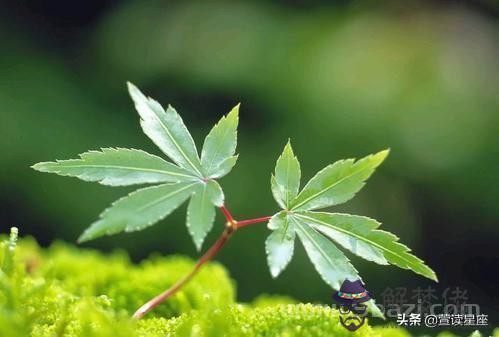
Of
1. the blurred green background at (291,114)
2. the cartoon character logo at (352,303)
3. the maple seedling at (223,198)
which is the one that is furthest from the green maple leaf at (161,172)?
the blurred green background at (291,114)

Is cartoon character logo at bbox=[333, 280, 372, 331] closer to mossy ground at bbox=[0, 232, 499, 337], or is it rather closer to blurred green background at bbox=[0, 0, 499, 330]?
mossy ground at bbox=[0, 232, 499, 337]

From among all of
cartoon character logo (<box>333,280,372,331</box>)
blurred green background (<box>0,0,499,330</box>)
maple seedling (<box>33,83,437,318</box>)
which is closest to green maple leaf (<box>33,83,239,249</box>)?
maple seedling (<box>33,83,437,318</box>)

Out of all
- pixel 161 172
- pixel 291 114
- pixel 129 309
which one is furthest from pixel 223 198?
pixel 291 114

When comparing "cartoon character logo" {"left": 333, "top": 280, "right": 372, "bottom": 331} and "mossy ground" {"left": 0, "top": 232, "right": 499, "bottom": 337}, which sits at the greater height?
"cartoon character logo" {"left": 333, "top": 280, "right": 372, "bottom": 331}

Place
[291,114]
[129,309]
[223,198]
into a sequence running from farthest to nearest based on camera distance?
[291,114]
[129,309]
[223,198]

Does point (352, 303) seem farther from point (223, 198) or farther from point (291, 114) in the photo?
point (291, 114)

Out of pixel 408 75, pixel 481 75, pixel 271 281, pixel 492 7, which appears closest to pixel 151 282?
pixel 271 281
